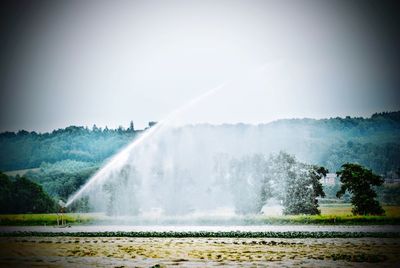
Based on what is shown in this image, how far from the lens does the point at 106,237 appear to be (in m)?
34.1

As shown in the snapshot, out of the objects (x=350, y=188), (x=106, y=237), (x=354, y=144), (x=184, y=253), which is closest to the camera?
(x=184, y=253)

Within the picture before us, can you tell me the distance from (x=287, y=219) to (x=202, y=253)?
24.6 meters

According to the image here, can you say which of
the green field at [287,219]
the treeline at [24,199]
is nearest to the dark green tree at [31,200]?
the treeline at [24,199]

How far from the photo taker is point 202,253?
23.3 m

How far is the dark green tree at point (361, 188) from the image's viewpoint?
46781 mm

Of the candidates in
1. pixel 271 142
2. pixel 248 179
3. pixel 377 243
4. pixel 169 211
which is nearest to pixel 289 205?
pixel 248 179

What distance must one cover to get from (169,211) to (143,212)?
369 centimetres

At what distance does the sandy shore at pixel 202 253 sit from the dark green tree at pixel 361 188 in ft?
59.4

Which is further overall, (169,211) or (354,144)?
(354,144)

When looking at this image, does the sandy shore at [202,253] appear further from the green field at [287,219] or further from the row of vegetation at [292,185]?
the row of vegetation at [292,185]

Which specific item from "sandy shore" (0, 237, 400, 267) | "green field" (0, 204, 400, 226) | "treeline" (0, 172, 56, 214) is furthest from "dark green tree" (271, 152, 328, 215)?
"treeline" (0, 172, 56, 214)

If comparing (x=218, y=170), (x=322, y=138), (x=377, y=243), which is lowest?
(x=377, y=243)

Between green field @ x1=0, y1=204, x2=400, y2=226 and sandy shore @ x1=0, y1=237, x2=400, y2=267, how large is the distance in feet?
48.7

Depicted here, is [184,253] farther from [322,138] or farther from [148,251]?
[322,138]
